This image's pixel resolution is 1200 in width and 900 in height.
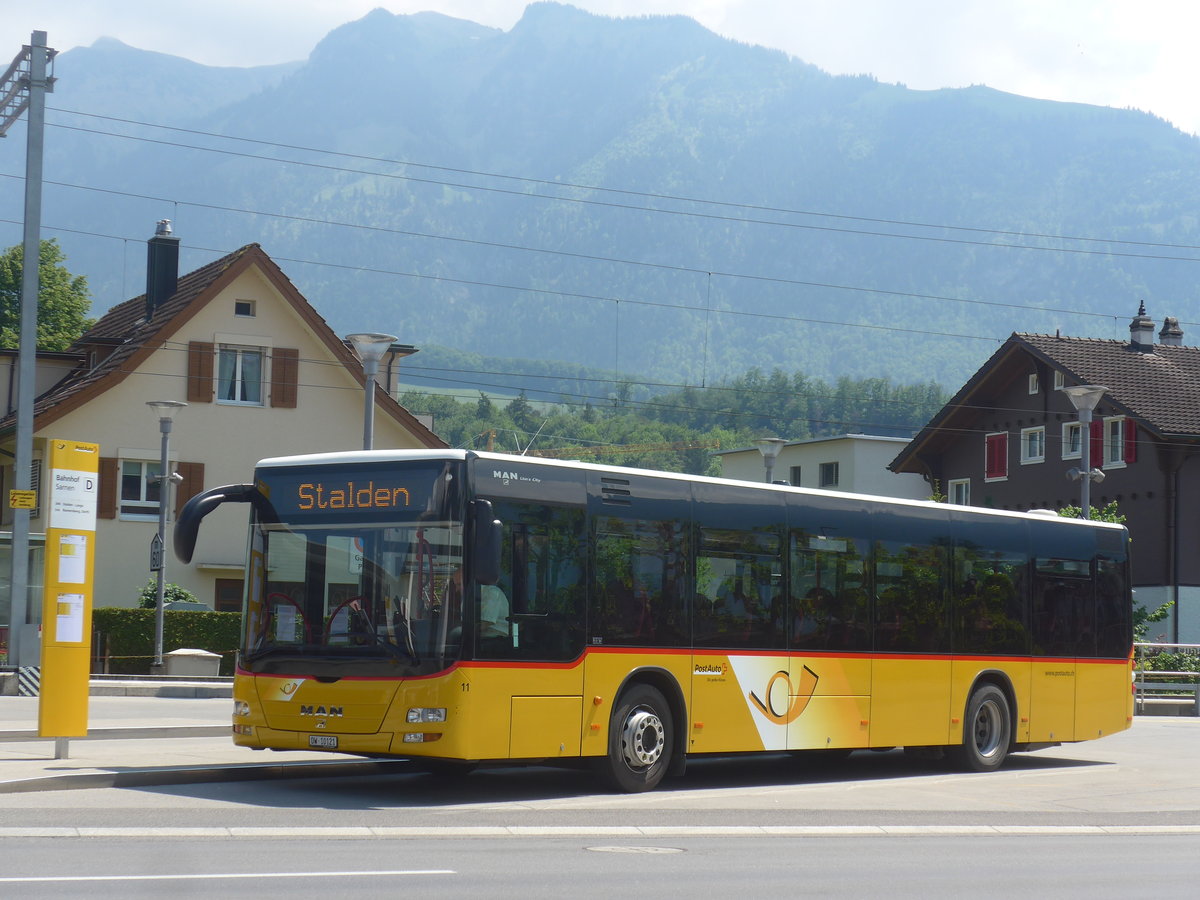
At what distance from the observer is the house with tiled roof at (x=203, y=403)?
45.0 meters

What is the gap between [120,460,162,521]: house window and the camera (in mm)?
45219

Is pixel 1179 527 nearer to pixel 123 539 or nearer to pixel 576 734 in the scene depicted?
pixel 123 539

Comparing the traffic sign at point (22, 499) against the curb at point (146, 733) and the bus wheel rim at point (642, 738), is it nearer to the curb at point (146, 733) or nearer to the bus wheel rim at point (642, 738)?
the curb at point (146, 733)

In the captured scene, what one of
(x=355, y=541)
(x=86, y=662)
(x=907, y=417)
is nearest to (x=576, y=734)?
(x=355, y=541)

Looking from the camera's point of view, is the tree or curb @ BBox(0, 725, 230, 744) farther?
the tree

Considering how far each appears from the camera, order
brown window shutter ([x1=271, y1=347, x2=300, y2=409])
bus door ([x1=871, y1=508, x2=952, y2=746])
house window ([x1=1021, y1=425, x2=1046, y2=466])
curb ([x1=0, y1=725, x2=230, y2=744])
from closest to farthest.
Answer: bus door ([x1=871, y1=508, x2=952, y2=746]) < curb ([x1=0, y1=725, x2=230, y2=744]) < brown window shutter ([x1=271, y1=347, x2=300, y2=409]) < house window ([x1=1021, y1=425, x2=1046, y2=466])

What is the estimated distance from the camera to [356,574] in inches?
556

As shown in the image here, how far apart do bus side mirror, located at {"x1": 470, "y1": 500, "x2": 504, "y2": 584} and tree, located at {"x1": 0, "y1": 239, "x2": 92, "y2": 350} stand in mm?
51995

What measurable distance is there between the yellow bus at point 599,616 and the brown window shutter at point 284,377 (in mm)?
31335

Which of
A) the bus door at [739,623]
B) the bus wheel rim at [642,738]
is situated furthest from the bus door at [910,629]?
the bus wheel rim at [642,738]

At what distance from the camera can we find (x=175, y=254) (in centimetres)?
4981

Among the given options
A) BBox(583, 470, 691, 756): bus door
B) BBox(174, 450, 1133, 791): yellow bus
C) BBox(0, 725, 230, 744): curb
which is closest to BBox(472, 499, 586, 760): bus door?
BBox(174, 450, 1133, 791): yellow bus

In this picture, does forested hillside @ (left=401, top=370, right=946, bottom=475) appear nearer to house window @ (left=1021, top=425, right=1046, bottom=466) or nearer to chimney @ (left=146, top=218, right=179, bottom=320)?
house window @ (left=1021, top=425, right=1046, bottom=466)

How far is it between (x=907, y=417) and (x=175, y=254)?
122327 millimetres
